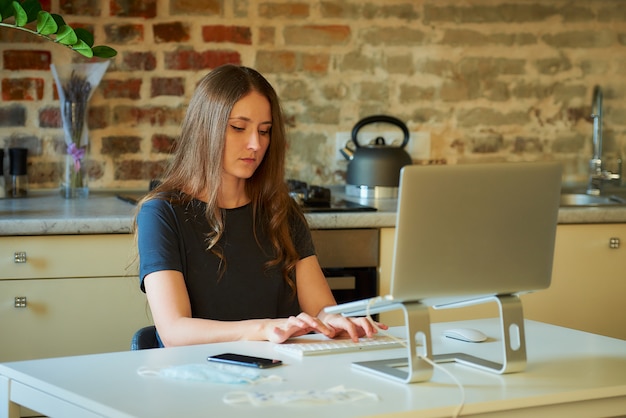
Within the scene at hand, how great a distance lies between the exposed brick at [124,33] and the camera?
3625 millimetres

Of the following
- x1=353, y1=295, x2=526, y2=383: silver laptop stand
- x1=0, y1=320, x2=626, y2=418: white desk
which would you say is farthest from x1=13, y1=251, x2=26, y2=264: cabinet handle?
x1=353, y1=295, x2=526, y2=383: silver laptop stand

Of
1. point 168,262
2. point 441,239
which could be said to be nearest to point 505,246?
point 441,239

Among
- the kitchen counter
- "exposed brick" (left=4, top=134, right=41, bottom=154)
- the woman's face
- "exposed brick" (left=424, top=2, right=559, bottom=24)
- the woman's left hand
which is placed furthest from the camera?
"exposed brick" (left=424, top=2, right=559, bottom=24)

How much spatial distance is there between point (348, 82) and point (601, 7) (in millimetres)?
1107

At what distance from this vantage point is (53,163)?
3637mm

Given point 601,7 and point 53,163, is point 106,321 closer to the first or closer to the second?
point 53,163

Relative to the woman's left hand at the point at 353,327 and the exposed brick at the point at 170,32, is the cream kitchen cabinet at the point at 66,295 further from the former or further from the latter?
the woman's left hand at the point at 353,327

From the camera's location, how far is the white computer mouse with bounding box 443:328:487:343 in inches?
82.4

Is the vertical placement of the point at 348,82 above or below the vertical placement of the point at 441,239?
above

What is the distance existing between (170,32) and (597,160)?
1758 mm

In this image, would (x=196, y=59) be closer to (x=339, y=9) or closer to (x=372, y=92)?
(x=339, y=9)

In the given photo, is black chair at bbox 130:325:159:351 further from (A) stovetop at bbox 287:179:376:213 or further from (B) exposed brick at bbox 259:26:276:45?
(B) exposed brick at bbox 259:26:276:45

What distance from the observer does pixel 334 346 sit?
196cm

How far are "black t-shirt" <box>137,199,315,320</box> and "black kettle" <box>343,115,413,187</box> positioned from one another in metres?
1.17
